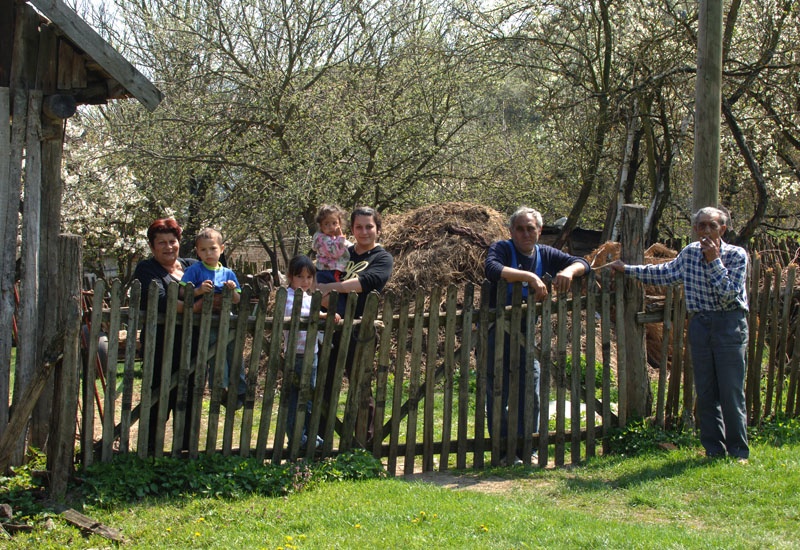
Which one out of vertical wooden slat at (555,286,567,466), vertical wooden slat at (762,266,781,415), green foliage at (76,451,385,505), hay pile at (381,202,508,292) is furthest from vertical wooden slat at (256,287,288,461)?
hay pile at (381,202,508,292)

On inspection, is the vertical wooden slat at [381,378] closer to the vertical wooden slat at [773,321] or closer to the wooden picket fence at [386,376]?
the wooden picket fence at [386,376]

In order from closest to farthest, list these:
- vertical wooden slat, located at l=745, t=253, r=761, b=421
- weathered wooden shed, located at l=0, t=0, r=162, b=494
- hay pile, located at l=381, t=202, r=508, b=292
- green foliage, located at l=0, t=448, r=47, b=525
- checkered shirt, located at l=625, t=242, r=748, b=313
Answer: green foliage, located at l=0, t=448, r=47, b=525 < weathered wooden shed, located at l=0, t=0, r=162, b=494 < checkered shirt, located at l=625, t=242, r=748, b=313 < vertical wooden slat, located at l=745, t=253, r=761, b=421 < hay pile, located at l=381, t=202, r=508, b=292

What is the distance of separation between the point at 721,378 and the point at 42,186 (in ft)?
16.0

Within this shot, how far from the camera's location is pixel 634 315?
21.0 ft

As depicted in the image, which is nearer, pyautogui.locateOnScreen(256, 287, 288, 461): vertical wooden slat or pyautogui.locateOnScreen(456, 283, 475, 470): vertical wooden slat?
pyautogui.locateOnScreen(256, 287, 288, 461): vertical wooden slat

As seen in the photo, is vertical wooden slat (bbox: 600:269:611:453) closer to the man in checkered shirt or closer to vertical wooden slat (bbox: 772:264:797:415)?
the man in checkered shirt

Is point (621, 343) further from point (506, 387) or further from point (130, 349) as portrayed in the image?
point (130, 349)

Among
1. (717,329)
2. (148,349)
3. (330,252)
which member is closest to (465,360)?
(330,252)

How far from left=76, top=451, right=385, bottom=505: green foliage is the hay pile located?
15.3 ft

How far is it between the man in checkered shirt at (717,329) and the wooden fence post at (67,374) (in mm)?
4141

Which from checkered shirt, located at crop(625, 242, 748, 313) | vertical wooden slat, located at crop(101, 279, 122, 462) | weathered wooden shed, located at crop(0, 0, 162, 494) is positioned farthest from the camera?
checkered shirt, located at crop(625, 242, 748, 313)

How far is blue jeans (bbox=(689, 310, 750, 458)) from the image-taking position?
5.75 metres

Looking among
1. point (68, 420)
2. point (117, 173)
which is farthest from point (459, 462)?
point (117, 173)

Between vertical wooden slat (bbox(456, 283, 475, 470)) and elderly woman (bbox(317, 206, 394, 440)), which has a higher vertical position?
elderly woman (bbox(317, 206, 394, 440))
